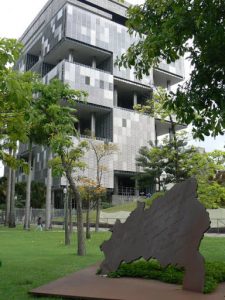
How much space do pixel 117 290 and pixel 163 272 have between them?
166 cm

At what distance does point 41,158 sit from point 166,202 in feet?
A: 174

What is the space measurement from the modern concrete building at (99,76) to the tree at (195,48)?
46893 millimetres

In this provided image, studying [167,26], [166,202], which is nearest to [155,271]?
[166,202]

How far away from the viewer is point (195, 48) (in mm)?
7316

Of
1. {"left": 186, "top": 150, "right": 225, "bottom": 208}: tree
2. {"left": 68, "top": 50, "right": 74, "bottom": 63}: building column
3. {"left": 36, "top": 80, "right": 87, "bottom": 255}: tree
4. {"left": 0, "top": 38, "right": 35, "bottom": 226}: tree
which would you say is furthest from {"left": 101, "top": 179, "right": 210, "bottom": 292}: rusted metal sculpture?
{"left": 68, "top": 50, "right": 74, "bottom": 63}: building column

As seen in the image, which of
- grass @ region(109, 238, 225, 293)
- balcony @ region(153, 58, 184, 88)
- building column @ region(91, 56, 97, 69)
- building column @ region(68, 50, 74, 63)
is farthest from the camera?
balcony @ region(153, 58, 184, 88)

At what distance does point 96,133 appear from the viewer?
198 feet

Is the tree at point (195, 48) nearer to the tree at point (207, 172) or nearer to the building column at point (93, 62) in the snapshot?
the tree at point (207, 172)

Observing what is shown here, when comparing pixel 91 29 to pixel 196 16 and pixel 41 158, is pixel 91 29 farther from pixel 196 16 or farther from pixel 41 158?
pixel 196 16

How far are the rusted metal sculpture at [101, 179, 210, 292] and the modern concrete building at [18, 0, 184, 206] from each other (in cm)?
4509

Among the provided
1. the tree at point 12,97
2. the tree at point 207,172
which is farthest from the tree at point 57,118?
the tree at point 12,97

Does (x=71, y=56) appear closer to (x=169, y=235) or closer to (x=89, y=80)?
(x=89, y=80)

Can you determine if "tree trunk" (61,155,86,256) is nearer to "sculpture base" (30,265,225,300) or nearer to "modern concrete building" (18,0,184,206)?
"sculpture base" (30,265,225,300)

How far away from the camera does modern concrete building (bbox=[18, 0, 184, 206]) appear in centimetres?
5609
